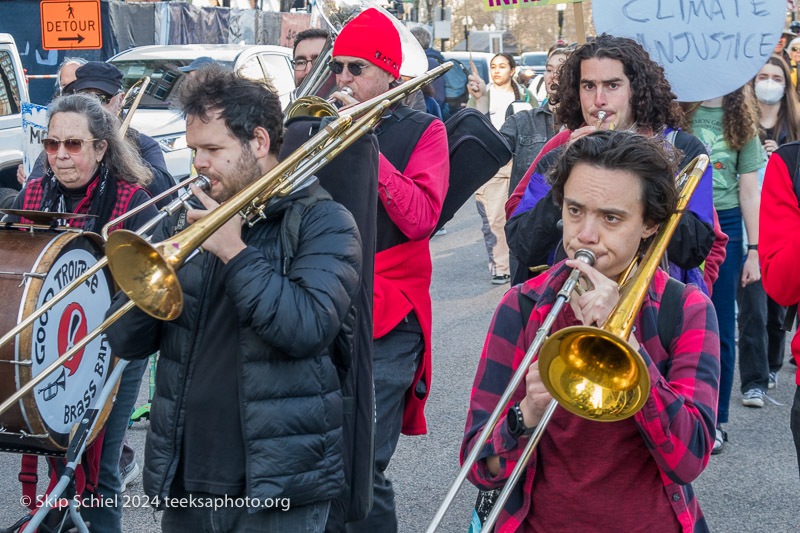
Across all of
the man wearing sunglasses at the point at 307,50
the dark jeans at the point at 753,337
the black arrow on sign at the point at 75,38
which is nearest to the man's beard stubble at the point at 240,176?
the man wearing sunglasses at the point at 307,50

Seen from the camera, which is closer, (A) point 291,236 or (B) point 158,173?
(A) point 291,236

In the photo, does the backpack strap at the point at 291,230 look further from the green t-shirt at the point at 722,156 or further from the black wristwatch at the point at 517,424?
the green t-shirt at the point at 722,156

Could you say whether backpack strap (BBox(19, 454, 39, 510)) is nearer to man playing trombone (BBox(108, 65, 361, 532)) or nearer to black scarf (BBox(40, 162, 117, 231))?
black scarf (BBox(40, 162, 117, 231))

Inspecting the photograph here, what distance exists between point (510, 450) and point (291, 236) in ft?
2.81

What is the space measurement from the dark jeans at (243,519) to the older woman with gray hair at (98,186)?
1286mm

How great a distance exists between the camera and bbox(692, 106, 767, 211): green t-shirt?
4801 millimetres

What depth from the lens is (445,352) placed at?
6730 millimetres

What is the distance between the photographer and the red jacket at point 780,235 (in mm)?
2719

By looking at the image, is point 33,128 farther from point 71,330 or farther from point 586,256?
point 586,256

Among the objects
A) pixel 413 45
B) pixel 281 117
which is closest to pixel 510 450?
pixel 281 117

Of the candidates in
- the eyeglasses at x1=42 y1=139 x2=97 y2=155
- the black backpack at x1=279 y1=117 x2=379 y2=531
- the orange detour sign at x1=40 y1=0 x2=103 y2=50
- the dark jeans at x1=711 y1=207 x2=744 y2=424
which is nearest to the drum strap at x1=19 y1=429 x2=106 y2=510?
the eyeglasses at x1=42 y1=139 x2=97 y2=155

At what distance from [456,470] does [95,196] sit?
6.99ft

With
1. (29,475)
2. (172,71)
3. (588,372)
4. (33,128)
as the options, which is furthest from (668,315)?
(172,71)

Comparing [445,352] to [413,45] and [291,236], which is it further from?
[291,236]
